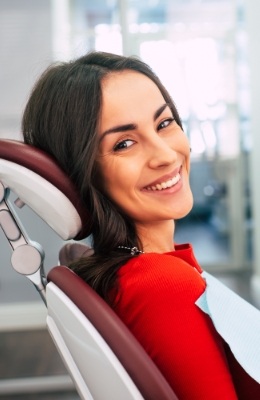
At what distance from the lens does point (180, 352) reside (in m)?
0.70

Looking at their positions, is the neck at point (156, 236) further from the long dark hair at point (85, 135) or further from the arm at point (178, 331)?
the arm at point (178, 331)

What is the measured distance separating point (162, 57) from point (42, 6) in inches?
64.6

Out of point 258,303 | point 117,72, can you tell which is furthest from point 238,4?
point 117,72

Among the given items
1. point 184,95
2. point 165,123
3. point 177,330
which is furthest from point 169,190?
point 184,95

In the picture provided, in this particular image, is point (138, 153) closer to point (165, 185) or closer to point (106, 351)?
point (165, 185)

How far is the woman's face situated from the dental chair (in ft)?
0.24

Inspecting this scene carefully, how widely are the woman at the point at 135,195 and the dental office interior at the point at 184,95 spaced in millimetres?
1684

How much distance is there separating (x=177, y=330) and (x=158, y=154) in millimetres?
271

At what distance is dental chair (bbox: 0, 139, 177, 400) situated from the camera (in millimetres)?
665

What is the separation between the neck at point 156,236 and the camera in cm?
90

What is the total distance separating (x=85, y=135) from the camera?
2.66 feet

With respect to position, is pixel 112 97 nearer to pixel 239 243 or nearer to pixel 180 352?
pixel 180 352

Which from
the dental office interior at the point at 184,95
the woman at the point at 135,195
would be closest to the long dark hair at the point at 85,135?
the woman at the point at 135,195

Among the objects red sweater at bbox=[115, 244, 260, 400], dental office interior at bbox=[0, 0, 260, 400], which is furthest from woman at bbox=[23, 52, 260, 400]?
dental office interior at bbox=[0, 0, 260, 400]
